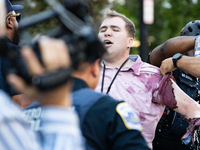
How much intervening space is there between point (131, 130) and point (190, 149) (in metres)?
2.21

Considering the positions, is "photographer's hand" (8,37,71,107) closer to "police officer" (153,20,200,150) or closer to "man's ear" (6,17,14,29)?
"man's ear" (6,17,14,29)

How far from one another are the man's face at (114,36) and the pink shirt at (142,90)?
0.27 metres

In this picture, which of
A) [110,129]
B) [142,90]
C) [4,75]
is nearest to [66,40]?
[110,129]

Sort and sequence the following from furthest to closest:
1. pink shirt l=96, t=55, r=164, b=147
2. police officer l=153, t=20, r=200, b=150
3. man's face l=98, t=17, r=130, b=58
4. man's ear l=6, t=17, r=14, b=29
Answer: police officer l=153, t=20, r=200, b=150 < man's face l=98, t=17, r=130, b=58 < man's ear l=6, t=17, r=14, b=29 < pink shirt l=96, t=55, r=164, b=147

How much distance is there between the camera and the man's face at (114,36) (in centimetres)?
343

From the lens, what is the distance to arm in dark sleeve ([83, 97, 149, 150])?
5.68 feet

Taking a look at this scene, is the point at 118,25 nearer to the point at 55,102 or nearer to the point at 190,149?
the point at 190,149

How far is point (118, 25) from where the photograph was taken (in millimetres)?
3521

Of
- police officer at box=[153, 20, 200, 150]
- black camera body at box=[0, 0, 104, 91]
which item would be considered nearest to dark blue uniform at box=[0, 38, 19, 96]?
black camera body at box=[0, 0, 104, 91]

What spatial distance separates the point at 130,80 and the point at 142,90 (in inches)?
6.4

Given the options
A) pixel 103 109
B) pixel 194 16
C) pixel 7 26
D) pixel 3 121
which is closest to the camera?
pixel 3 121

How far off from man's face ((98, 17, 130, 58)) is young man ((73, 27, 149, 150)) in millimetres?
1638

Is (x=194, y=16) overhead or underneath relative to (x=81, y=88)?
underneath

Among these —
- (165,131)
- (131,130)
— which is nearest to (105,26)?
(165,131)
